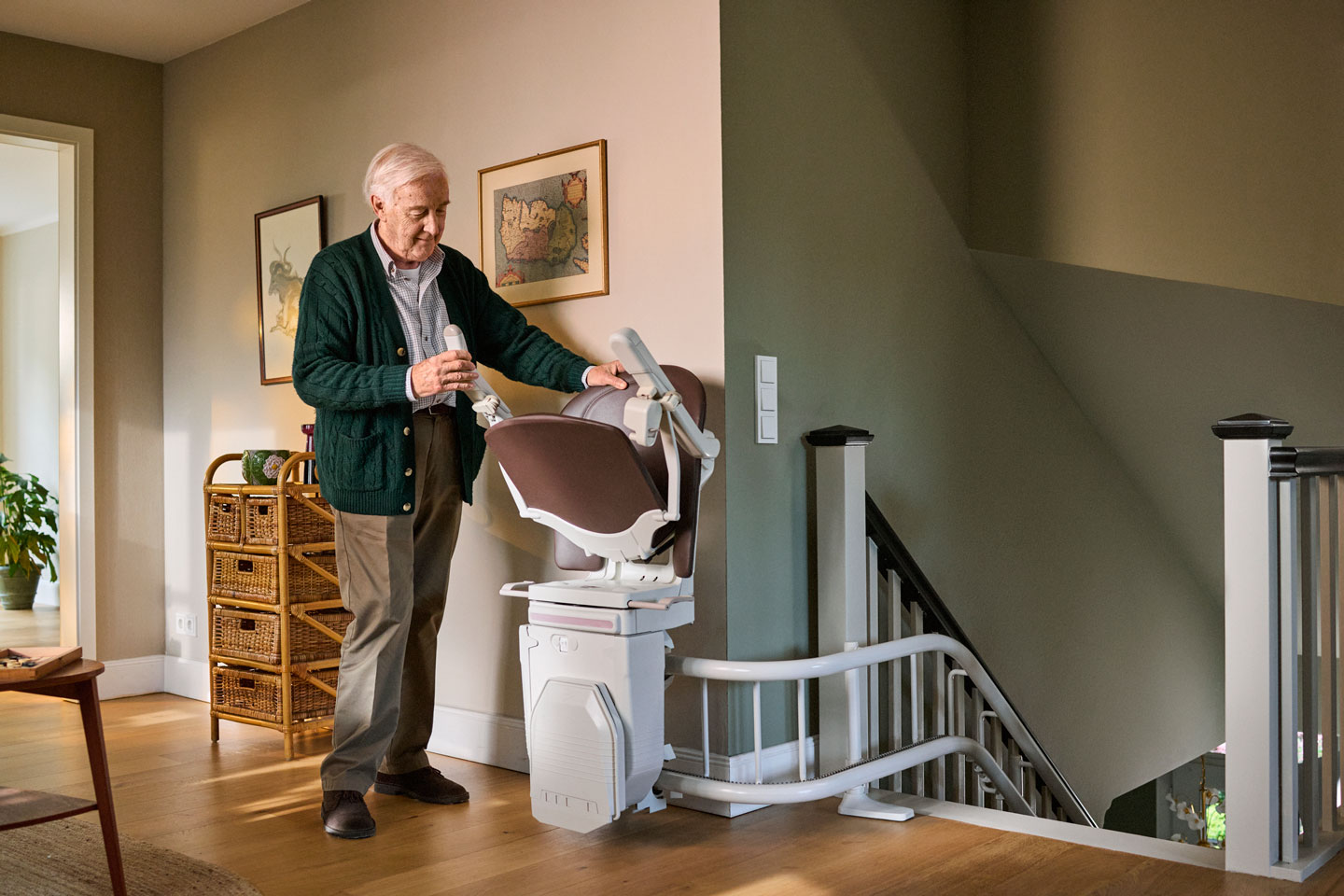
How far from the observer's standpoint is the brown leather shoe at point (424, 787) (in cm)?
283

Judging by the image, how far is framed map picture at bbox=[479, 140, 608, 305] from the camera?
3.03 m

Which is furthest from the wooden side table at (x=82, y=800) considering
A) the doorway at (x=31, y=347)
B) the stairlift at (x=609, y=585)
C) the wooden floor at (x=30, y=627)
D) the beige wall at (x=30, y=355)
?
the beige wall at (x=30, y=355)

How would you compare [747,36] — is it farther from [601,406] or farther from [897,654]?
[897,654]

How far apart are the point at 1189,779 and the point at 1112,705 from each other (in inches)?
101

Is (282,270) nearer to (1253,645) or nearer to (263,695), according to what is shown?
(263,695)

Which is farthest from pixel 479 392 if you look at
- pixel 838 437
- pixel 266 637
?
pixel 266 637

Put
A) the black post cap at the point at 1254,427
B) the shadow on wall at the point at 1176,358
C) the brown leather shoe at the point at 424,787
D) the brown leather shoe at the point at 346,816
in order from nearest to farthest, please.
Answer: the black post cap at the point at 1254,427 < the brown leather shoe at the point at 346,816 < the brown leather shoe at the point at 424,787 < the shadow on wall at the point at 1176,358

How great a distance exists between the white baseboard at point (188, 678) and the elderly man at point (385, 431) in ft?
5.69

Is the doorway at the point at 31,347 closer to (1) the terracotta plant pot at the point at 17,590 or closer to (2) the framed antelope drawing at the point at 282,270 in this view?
(1) the terracotta plant pot at the point at 17,590

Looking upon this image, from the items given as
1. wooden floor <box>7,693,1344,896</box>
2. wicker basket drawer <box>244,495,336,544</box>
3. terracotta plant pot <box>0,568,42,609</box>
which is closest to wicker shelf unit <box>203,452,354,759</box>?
wicker basket drawer <box>244,495,336,544</box>

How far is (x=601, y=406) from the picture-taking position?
2613 mm

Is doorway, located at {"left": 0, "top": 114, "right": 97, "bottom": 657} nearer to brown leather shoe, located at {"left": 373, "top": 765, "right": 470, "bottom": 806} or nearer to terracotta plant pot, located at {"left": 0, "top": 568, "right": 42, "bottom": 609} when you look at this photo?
terracotta plant pot, located at {"left": 0, "top": 568, "right": 42, "bottom": 609}

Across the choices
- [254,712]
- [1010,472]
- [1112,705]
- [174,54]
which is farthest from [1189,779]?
[174,54]

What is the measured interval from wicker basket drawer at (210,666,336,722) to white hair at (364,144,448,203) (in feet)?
4.99
